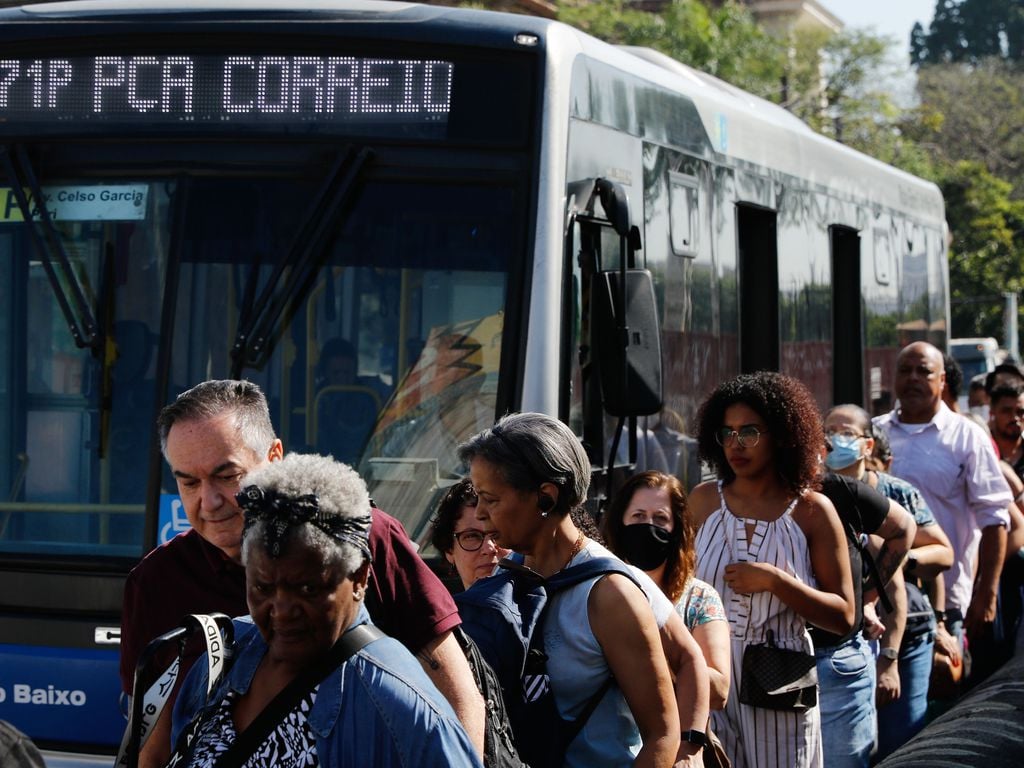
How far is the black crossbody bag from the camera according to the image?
254cm

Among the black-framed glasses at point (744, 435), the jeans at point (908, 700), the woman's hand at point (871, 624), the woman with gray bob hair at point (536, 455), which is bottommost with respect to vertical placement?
the jeans at point (908, 700)

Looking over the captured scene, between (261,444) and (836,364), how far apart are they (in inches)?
270

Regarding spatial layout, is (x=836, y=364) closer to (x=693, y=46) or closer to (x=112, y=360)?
(x=112, y=360)

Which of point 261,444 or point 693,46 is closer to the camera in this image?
point 261,444

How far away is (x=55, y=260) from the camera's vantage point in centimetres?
566

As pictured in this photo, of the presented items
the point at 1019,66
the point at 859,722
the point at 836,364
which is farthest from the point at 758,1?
the point at 859,722

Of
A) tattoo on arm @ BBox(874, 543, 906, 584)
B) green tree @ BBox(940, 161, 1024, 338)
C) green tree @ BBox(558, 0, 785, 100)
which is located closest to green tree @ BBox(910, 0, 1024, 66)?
green tree @ BBox(940, 161, 1024, 338)

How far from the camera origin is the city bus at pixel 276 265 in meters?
5.51

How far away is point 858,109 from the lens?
135ft

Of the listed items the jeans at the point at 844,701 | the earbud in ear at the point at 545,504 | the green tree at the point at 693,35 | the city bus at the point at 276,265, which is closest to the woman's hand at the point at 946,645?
the jeans at the point at 844,701

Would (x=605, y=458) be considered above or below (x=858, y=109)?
below

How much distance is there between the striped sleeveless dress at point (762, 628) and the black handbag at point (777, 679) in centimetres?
3

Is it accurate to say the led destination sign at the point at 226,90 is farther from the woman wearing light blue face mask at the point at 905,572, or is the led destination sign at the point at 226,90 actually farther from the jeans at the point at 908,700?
the jeans at the point at 908,700

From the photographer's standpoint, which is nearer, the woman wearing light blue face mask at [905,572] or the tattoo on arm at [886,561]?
the tattoo on arm at [886,561]
